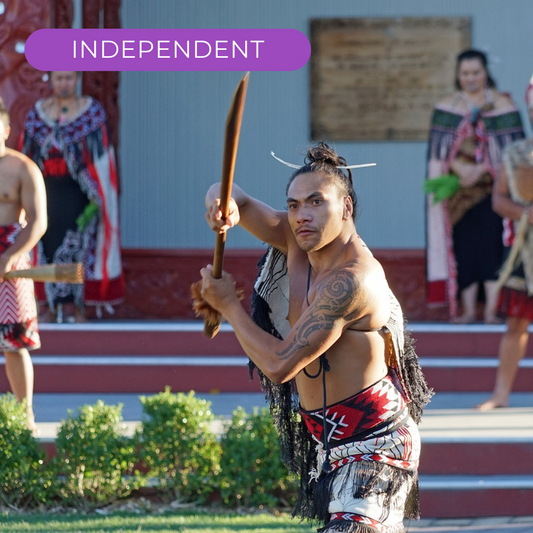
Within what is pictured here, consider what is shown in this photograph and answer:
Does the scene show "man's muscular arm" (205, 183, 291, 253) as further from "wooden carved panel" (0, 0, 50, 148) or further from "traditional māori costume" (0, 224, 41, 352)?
"wooden carved panel" (0, 0, 50, 148)

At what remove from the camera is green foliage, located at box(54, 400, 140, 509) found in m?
5.57

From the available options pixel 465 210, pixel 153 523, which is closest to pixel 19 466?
pixel 153 523

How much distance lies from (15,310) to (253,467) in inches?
71.1

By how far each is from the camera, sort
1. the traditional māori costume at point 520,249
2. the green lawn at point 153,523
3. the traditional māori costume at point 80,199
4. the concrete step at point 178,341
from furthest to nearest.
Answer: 1. the traditional māori costume at point 80,199
2. the concrete step at point 178,341
3. the traditional māori costume at point 520,249
4. the green lawn at point 153,523

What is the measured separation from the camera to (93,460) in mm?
5547

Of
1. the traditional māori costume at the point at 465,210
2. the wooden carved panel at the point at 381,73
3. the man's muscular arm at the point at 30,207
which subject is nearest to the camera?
the man's muscular arm at the point at 30,207

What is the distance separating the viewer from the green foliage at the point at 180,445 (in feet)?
18.3

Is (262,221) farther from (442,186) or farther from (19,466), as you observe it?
(442,186)

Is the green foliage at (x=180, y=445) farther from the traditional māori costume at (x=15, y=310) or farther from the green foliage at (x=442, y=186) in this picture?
the green foliage at (x=442, y=186)

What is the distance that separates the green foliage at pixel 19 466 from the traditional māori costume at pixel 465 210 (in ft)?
14.7

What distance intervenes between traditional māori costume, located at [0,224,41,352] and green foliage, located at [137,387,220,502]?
3.48ft

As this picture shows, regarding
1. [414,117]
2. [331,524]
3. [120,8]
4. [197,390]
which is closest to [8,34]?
[120,8]

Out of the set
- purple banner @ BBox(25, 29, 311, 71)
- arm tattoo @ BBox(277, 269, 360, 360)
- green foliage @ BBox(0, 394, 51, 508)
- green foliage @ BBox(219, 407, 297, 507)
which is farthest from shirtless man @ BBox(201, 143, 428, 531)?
purple banner @ BBox(25, 29, 311, 71)

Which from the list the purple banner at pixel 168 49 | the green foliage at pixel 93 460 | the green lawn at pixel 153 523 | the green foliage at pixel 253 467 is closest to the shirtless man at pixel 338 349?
the green lawn at pixel 153 523
